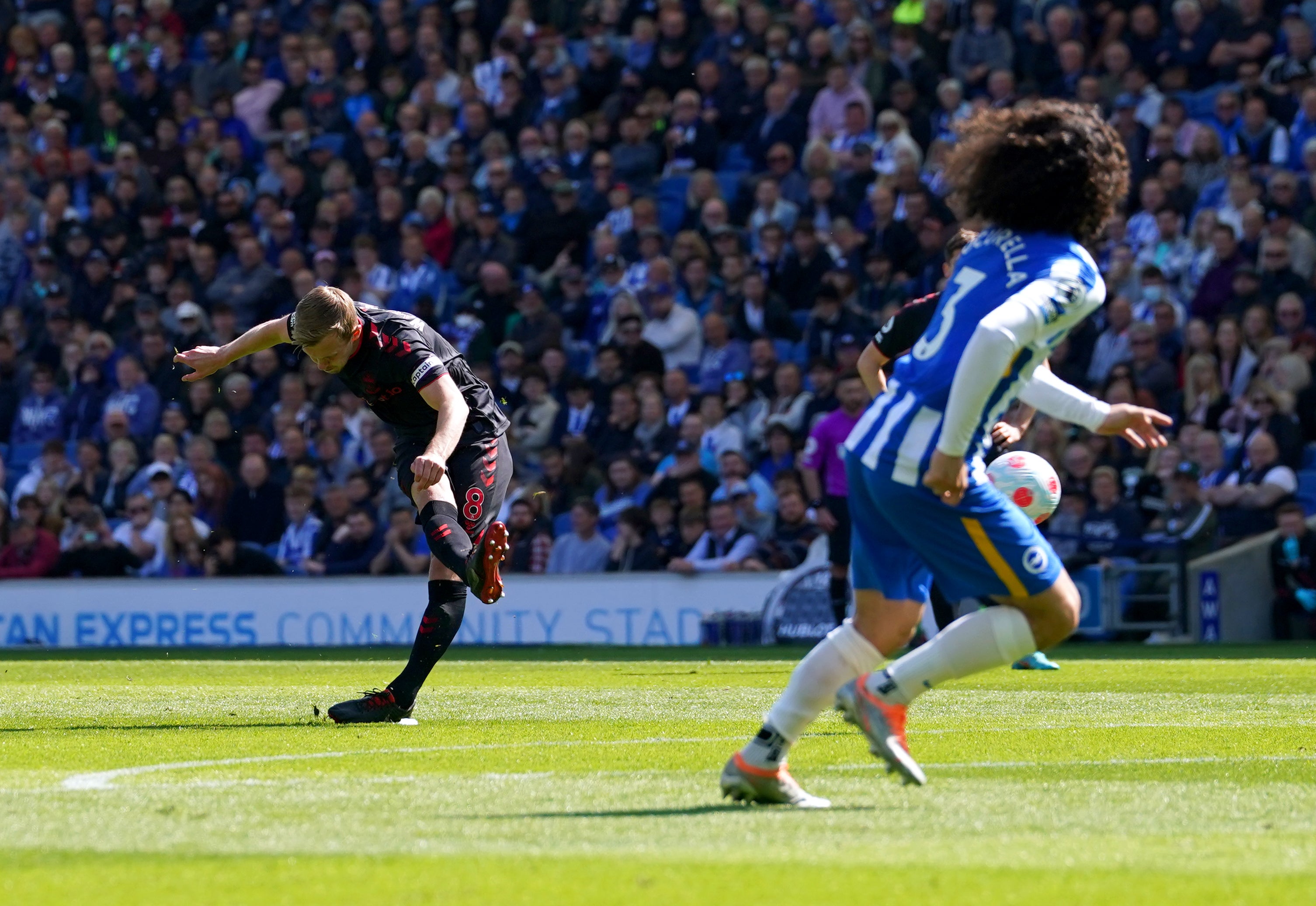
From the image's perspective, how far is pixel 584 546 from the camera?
1970cm

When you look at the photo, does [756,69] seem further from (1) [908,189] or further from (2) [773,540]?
(2) [773,540]

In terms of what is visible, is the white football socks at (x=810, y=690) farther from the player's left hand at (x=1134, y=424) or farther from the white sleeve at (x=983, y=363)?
the player's left hand at (x=1134, y=424)

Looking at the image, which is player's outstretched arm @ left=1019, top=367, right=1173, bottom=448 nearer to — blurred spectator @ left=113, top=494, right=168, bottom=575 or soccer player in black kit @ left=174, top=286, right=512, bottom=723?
soccer player in black kit @ left=174, top=286, right=512, bottom=723

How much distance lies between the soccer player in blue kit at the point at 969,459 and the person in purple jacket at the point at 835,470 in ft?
28.2

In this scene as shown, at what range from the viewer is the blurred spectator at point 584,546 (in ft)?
64.4

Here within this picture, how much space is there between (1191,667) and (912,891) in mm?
9541

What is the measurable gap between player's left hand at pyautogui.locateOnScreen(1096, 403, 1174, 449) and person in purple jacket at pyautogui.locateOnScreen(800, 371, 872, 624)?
8.46 metres

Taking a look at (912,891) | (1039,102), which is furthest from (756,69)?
(912,891)

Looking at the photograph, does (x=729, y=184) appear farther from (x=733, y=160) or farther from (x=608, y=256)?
(x=608, y=256)

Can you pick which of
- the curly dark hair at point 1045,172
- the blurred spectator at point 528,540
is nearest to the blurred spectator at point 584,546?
the blurred spectator at point 528,540

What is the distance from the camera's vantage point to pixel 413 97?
1000 inches

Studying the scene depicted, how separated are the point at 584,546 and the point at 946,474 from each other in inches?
566

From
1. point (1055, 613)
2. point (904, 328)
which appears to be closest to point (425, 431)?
point (904, 328)

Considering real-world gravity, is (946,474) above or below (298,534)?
above
